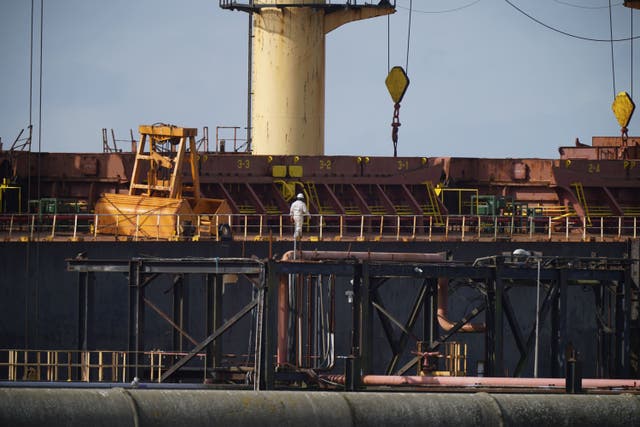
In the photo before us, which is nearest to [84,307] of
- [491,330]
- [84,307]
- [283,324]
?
[84,307]

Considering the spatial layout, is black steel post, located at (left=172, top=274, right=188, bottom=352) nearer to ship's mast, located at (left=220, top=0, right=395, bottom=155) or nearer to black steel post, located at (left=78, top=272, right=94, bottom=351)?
black steel post, located at (left=78, top=272, right=94, bottom=351)

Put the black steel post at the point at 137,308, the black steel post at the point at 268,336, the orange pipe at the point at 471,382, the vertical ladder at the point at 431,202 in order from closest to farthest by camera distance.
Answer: the black steel post at the point at 268,336, the orange pipe at the point at 471,382, the black steel post at the point at 137,308, the vertical ladder at the point at 431,202

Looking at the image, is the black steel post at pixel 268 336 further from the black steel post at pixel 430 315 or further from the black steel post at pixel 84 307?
the black steel post at pixel 84 307

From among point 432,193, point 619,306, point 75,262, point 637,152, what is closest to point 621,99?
point 637,152

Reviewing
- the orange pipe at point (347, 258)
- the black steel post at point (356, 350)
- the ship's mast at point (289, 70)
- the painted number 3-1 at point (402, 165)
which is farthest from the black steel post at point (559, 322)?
the ship's mast at point (289, 70)

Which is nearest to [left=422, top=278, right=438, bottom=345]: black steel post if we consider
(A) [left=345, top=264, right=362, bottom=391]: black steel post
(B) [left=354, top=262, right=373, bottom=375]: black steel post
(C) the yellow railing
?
(A) [left=345, top=264, right=362, bottom=391]: black steel post

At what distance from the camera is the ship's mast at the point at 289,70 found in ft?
239

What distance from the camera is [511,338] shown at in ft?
192

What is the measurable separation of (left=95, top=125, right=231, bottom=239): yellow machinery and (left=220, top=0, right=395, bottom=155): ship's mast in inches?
388

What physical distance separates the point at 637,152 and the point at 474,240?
665 inches

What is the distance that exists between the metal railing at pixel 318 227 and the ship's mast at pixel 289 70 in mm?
8193

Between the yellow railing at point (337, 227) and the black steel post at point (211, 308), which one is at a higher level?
the yellow railing at point (337, 227)

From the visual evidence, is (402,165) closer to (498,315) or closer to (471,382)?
(498,315)

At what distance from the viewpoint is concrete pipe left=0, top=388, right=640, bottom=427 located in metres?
32.8
